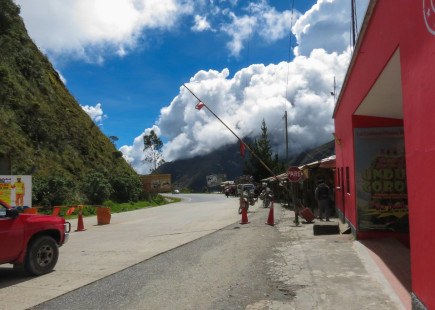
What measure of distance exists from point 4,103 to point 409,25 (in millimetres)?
31428

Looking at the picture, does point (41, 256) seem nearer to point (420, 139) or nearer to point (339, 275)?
point (339, 275)

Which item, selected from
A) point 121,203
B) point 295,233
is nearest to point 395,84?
point 295,233

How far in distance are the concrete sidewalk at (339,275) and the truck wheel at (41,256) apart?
4.33m

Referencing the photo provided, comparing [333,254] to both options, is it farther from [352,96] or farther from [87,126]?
[87,126]

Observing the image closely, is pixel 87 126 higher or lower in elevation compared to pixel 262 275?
higher

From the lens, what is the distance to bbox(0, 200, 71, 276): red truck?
666 cm

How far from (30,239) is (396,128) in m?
8.88

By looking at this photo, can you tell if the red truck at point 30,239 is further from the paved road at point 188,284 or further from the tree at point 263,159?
the tree at point 263,159

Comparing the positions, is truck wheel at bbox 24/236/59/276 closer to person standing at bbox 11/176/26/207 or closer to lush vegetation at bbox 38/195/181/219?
person standing at bbox 11/176/26/207

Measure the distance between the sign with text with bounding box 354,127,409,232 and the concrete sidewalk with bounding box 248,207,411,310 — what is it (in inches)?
27.9

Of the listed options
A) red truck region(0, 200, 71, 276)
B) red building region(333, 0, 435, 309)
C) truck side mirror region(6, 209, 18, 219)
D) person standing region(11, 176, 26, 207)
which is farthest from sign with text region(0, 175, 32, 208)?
red building region(333, 0, 435, 309)

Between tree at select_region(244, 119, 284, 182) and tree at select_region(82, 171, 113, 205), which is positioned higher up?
tree at select_region(244, 119, 284, 182)

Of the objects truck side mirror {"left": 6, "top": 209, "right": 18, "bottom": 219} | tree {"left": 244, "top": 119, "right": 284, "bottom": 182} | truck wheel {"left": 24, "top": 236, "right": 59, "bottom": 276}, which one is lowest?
truck wheel {"left": 24, "top": 236, "right": 59, "bottom": 276}

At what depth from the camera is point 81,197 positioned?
2838 cm
